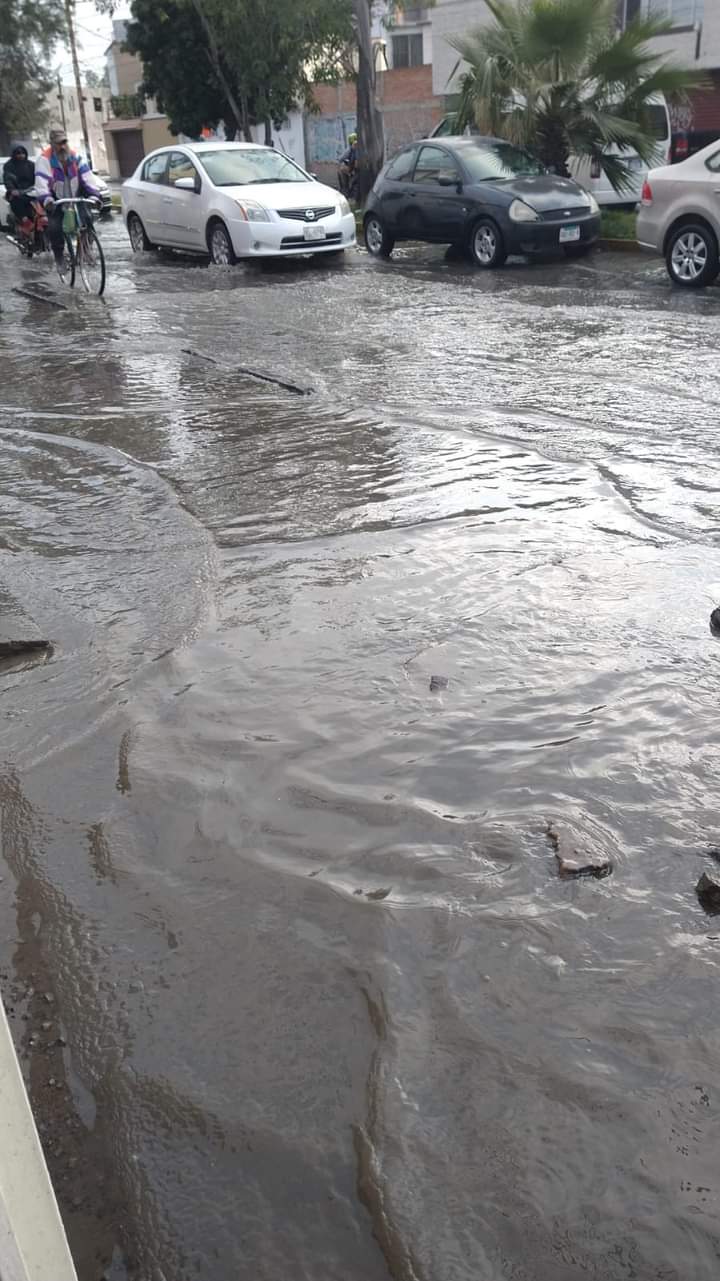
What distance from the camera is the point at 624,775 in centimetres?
321

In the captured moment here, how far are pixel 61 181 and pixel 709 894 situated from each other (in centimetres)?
1442

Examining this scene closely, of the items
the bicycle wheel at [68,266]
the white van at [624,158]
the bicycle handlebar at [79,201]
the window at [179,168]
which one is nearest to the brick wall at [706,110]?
the white van at [624,158]

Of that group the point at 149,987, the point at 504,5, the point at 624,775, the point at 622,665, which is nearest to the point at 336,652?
the point at 622,665

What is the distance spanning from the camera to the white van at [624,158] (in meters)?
18.7

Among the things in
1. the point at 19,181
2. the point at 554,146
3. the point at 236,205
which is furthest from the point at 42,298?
the point at 554,146

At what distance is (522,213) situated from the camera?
15.2m

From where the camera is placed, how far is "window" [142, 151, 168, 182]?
18.8 meters

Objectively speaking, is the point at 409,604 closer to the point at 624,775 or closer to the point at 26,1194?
the point at 624,775

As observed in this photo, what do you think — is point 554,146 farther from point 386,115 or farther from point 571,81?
point 386,115

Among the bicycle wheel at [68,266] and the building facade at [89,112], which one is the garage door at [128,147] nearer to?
the building facade at [89,112]

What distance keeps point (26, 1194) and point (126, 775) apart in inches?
78.8

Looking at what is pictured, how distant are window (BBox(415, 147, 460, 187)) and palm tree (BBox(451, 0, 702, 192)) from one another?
2.15 meters

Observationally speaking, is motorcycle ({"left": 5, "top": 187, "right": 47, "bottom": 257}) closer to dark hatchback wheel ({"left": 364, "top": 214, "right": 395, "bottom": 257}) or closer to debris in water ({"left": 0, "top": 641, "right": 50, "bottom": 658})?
dark hatchback wheel ({"left": 364, "top": 214, "right": 395, "bottom": 257})

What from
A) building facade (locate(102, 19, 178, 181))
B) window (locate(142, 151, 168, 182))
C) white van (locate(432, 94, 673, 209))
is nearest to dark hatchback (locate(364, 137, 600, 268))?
white van (locate(432, 94, 673, 209))
